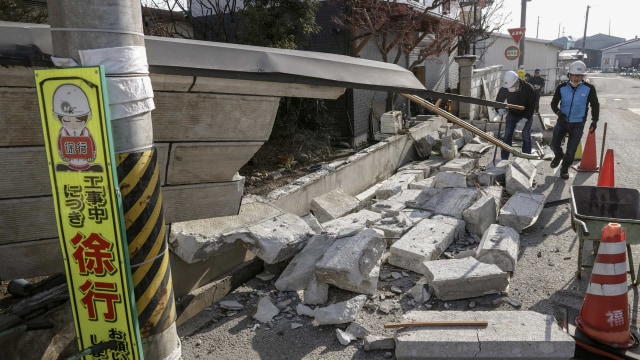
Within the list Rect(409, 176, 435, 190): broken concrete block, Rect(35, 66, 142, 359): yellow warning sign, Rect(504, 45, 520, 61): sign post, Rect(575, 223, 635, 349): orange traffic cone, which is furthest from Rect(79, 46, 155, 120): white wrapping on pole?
Rect(504, 45, 520, 61): sign post

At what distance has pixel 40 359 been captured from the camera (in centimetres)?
332

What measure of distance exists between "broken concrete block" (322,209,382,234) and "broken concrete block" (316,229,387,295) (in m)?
0.96

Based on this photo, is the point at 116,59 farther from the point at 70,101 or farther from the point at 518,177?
the point at 518,177

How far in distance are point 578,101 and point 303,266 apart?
6.36m

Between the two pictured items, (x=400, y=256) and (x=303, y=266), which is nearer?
(x=303, y=266)

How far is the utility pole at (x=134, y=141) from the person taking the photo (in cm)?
217

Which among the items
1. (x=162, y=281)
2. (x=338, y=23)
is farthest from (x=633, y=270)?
(x=338, y=23)

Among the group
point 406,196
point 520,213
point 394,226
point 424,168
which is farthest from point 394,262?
point 424,168

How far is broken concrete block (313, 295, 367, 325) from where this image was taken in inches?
158

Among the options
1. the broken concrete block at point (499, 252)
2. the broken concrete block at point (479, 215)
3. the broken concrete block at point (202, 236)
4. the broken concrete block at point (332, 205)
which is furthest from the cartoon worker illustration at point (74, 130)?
the broken concrete block at point (479, 215)

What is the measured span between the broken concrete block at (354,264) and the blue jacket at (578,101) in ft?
18.4

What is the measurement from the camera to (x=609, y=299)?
3.54 m

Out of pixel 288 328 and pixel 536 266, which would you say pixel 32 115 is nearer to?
pixel 288 328

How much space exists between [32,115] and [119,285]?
1.46 m
